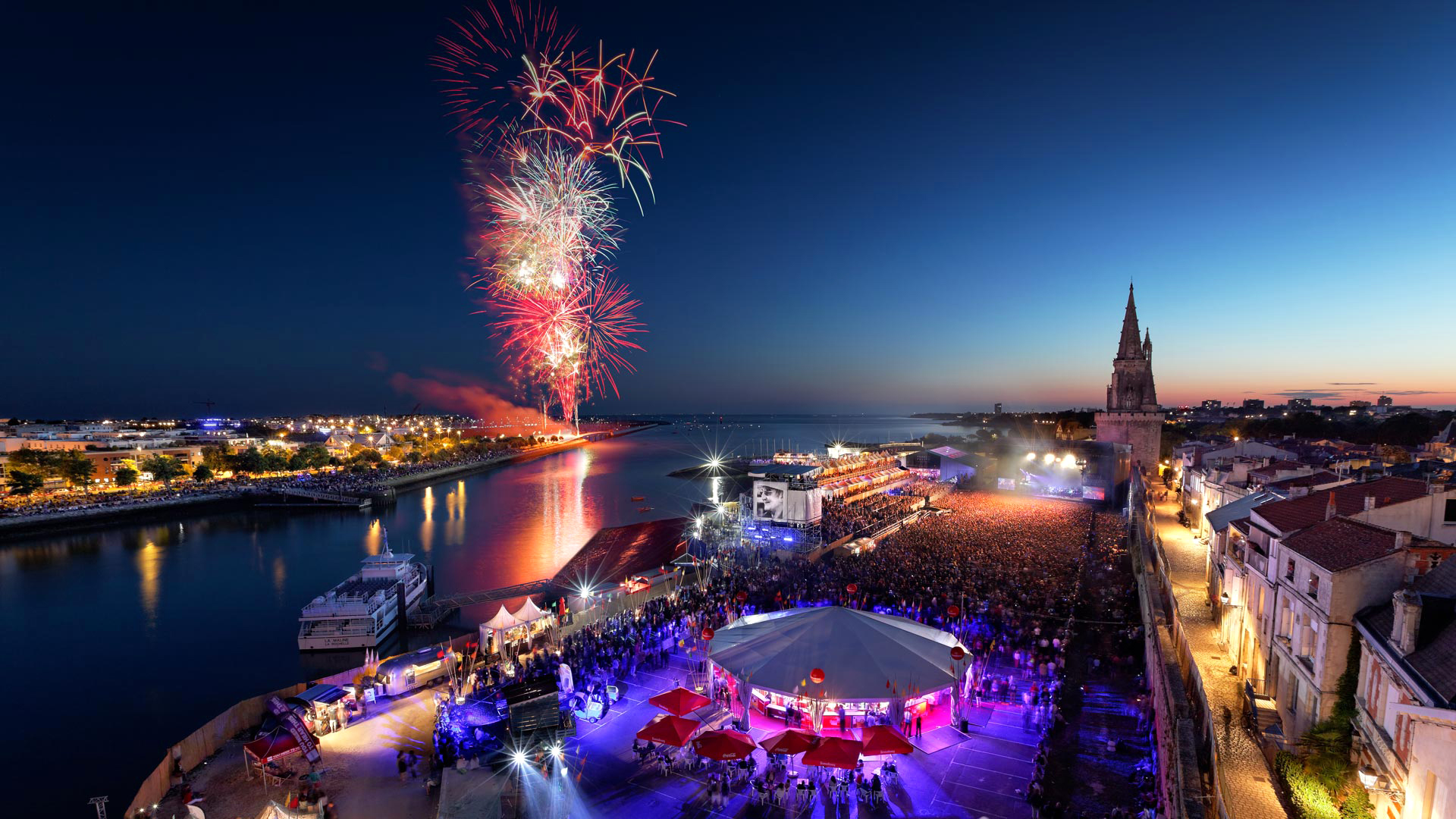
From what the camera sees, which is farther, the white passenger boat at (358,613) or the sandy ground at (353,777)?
the white passenger boat at (358,613)

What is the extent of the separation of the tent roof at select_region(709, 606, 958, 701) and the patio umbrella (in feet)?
7.13

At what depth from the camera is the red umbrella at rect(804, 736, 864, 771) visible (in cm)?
1105

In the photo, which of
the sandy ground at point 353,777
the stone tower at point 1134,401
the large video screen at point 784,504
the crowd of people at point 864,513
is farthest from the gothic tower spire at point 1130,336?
the sandy ground at point 353,777

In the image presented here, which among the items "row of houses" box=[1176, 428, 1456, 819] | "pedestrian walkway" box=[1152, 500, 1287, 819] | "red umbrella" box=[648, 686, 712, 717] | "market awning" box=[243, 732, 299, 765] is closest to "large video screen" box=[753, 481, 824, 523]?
"pedestrian walkway" box=[1152, 500, 1287, 819]

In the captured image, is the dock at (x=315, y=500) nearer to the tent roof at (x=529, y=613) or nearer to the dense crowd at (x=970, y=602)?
the dense crowd at (x=970, y=602)

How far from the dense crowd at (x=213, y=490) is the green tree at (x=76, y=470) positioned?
1.43 m

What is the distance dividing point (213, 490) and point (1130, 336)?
312 ft

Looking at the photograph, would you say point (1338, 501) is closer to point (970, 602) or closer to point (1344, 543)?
point (1344, 543)

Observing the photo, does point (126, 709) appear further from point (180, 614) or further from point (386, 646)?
point (180, 614)

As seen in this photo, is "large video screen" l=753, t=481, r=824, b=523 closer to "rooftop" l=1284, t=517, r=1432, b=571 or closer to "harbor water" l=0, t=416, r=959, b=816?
"harbor water" l=0, t=416, r=959, b=816

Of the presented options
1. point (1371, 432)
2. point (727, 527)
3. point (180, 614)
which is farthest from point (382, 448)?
point (1371, 432)

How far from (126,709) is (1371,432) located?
107233 millimetres

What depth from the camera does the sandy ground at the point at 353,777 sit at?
484 inches

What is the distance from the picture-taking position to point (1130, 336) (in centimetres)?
5994
